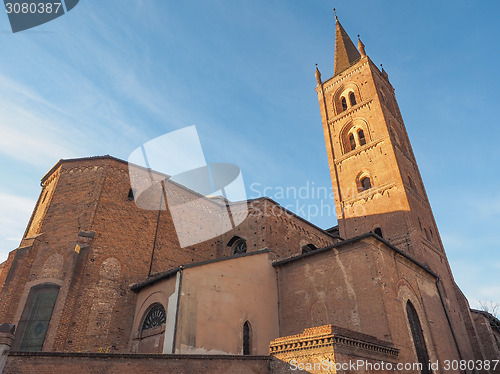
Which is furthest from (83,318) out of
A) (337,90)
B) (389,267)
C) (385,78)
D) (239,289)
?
(385,78)

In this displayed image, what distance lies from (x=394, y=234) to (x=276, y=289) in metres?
8.32

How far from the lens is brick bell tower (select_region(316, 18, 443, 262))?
19.2 m

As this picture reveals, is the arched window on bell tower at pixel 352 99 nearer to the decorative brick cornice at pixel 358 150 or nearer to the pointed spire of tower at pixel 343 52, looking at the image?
the pointed spire of tower at pixel 343 52

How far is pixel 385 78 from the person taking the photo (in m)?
27.8

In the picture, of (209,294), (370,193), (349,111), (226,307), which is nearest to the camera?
(209,294)

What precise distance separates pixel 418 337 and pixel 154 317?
928 cm

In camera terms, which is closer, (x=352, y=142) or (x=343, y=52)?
(x=352, y=142)

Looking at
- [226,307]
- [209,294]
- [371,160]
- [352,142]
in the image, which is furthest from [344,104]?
[209,294]

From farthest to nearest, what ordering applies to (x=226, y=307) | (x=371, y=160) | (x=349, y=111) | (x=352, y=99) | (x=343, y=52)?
(x=343, y=52), (x=352, y=99), (x=349, y=111), (x=371, y=160), (x=226, y=307)

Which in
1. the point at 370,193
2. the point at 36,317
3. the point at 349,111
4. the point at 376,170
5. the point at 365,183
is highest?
the point at 349,111

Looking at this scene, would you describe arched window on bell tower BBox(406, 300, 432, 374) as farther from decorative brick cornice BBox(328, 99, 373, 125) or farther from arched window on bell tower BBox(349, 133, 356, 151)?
decorative brick cornice BBox(328, 99, 373, 125)

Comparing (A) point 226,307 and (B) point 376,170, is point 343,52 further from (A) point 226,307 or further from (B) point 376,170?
(A) point 226,307

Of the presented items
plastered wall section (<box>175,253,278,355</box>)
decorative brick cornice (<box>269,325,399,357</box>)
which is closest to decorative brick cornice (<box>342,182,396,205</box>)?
plastered wall section (<box>175,253,278,355</box>)

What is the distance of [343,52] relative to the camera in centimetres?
2859
